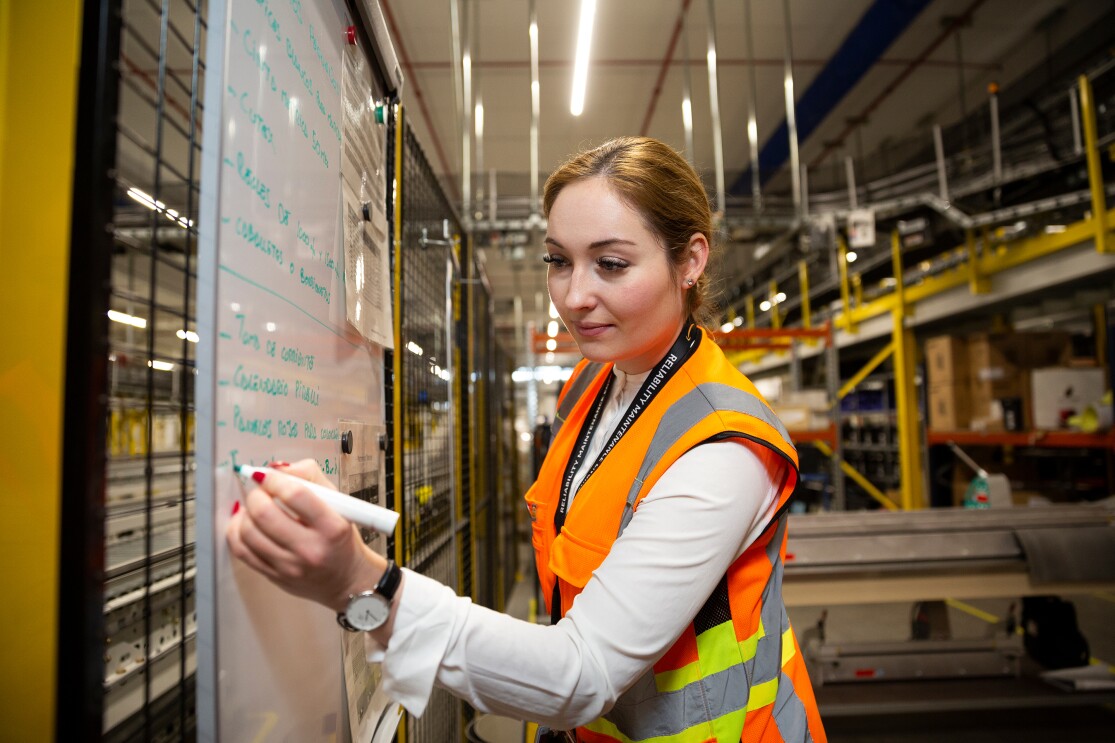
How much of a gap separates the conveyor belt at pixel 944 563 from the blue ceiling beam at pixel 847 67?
4.65 meters

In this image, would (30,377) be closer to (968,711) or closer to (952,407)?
(968,711)

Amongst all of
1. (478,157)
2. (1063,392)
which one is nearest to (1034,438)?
(1063,392)

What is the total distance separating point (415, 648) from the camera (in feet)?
2.41

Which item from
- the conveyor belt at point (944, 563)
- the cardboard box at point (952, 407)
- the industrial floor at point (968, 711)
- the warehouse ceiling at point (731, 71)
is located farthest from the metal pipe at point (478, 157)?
the cardboard box at point (952, 407)

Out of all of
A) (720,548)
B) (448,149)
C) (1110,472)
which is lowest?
(1110,472)

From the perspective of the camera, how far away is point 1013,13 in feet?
19.9

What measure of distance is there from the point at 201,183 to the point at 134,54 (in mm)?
5234

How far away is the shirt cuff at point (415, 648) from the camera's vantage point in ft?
2.40

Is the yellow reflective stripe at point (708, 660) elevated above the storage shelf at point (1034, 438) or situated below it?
below

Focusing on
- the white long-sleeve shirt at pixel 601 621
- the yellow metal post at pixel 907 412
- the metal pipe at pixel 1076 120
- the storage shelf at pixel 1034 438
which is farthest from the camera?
the yellow metal post at pixel 907 412

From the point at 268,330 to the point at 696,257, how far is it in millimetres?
792

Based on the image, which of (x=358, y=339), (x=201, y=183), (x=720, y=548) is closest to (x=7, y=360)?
(x=201, y=183)

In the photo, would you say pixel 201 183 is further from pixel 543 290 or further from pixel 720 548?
pixel 543 290

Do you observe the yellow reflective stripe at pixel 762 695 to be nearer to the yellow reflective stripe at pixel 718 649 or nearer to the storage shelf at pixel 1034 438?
the yellow reflective stripe at pixel 718 649
